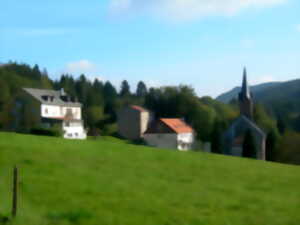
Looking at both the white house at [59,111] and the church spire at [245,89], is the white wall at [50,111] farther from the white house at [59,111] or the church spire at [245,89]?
the church spire at [245,89]

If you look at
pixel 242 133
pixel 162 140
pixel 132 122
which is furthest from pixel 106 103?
→ pixel 242 133

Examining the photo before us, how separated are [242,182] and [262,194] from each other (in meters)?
3.14

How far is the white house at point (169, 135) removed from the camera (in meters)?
77.6

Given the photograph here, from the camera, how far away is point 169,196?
1583 cm

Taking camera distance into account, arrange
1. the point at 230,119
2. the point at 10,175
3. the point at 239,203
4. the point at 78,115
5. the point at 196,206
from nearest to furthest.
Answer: the point at 196,206, the point at 239,203, the point at 10,175, the point at 78,115, the point at 230,119

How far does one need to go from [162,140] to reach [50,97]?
2021 cm

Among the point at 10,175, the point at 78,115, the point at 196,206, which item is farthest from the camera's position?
the point at 78,115

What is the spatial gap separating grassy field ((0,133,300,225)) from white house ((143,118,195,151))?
163 feet

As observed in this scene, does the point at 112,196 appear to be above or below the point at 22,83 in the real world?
below

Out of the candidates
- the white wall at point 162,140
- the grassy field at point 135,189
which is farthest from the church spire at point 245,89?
the grassy field at point 135,189

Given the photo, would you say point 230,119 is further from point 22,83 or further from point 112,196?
point 112,196

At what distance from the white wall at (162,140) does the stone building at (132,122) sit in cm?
1035

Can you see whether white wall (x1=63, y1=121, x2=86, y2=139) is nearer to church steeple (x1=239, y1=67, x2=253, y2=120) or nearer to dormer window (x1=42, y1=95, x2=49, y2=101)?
dormer window (x1=42, y1=95, x2=49, y2=101)

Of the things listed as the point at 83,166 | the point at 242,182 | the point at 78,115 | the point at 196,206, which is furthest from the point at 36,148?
the point at 78,115
